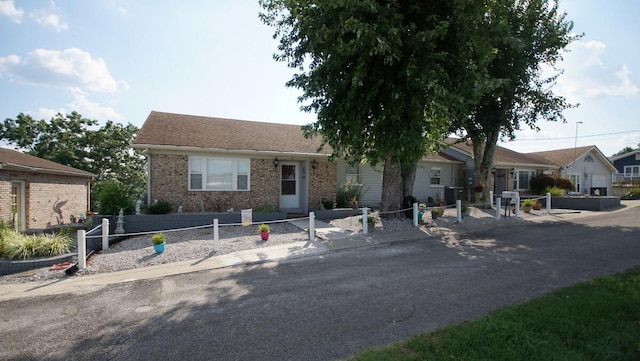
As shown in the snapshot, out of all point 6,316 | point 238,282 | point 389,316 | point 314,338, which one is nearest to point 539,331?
point 389,316

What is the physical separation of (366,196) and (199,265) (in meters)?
13.1

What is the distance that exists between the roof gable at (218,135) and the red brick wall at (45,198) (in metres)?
5.25

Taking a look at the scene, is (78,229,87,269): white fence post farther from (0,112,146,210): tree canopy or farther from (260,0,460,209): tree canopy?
(0,112,146,210): tree canopy

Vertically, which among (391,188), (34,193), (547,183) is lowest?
(34,193)

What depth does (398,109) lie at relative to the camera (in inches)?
414

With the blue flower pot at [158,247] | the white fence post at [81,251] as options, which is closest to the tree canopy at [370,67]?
the blue flower pot at [158,247]

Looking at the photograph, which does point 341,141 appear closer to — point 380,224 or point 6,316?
point 380,224

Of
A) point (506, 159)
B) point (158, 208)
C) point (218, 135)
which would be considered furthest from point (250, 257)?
point (506, 159)

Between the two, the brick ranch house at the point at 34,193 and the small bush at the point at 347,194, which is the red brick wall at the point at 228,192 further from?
the brick ranch house at the point at 34,193

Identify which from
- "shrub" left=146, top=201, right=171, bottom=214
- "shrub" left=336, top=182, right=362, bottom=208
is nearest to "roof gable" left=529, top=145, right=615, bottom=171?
"shrub" left=336, top=182, right=362, bottom=208

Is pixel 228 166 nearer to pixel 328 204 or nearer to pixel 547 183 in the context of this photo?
pixel 328 204

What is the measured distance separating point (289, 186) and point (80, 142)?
23.4m

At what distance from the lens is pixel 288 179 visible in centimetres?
1677

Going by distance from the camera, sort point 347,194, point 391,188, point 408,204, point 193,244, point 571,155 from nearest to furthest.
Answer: point 193,244 → point 391,188 → point 408,204 → point 347,194 → point 571,155
